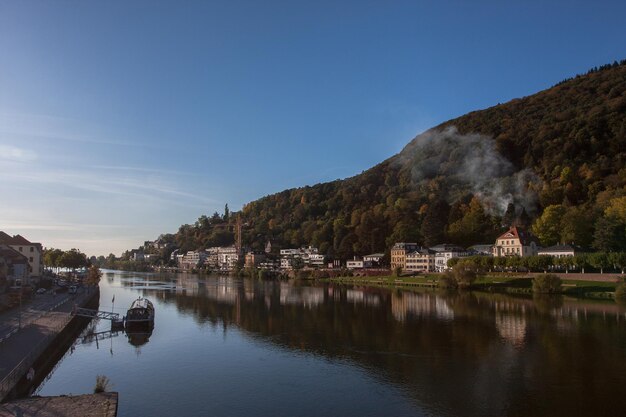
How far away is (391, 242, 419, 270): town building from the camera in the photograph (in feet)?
357

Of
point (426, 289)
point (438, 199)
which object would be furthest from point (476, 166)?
point (426, 289)

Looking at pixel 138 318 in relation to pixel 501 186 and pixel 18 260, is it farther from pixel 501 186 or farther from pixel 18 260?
pixel 501 186

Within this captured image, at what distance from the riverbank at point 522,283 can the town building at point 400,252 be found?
36.4 feet

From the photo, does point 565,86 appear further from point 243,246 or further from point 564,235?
point 243,246

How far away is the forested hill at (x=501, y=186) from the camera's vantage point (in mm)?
97250

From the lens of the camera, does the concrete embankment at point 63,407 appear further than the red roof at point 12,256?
No

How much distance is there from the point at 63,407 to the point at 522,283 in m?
67.4

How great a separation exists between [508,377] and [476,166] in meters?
127

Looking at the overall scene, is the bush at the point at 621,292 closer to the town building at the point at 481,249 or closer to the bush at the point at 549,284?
the bush at the point at 549,284

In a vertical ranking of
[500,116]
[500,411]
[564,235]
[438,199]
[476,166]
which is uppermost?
[500,116]

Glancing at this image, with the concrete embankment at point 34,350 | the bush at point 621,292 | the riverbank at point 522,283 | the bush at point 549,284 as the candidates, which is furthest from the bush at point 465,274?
the concrete embankment at point 34,350

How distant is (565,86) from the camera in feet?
593

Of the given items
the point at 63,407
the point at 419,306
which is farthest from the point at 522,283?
the point at 63,407

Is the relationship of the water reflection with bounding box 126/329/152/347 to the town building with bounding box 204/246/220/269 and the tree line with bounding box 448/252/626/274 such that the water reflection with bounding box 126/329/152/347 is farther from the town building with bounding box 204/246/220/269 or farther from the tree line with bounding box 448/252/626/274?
the town building with bounding box 204/246/220/269
